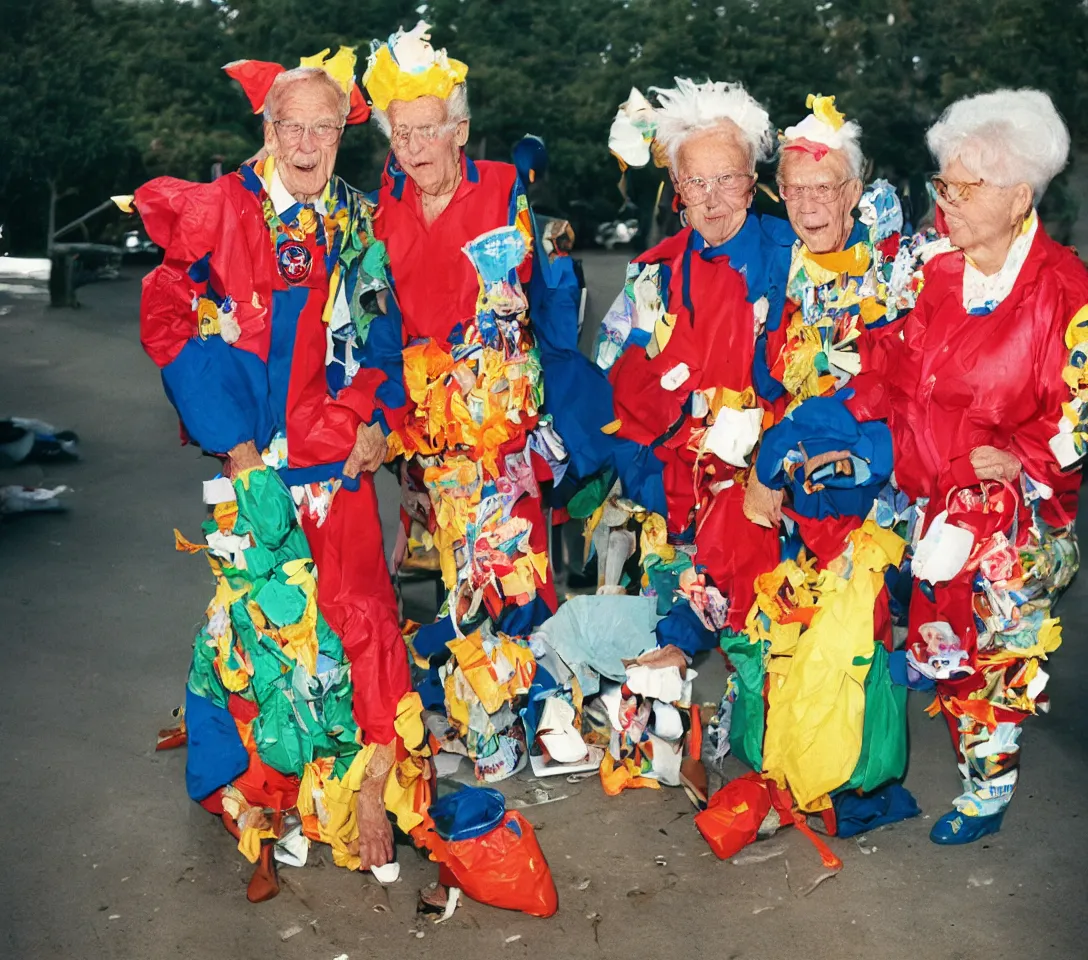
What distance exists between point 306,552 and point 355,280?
27.5 inches

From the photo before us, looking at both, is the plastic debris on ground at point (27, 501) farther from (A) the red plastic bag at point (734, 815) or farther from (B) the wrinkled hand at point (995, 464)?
(B) the wrinkled hand at point (995, 464)

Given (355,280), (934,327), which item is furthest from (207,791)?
(934,327)

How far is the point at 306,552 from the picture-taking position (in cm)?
357

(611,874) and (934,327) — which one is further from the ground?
(934,327)

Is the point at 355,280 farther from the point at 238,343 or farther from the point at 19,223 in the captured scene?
the point at 19,223

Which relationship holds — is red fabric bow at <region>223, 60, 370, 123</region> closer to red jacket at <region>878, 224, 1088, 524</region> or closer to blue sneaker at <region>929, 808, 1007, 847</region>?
red jacket at <region>878, 224, 1088, 524</region>

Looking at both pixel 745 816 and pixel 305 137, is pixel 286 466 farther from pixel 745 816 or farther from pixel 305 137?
pixel 745 816

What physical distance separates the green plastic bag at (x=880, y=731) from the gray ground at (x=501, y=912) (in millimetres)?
184

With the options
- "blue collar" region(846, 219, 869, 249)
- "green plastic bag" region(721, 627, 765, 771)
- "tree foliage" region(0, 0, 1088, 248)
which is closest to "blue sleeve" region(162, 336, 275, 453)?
"green plastic bag" region(721, 627, 765, 771)

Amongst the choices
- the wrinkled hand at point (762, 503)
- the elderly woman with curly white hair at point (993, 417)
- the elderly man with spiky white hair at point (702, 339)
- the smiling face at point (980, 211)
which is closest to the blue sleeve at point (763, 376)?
the elderly man with spiky white hair at point (702, 339)

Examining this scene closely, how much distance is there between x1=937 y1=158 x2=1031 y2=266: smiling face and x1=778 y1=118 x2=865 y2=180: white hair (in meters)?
0.28

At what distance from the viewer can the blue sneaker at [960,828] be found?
3682mm

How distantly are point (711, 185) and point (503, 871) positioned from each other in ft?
5.87

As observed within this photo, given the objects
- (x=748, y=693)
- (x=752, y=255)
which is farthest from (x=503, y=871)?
(x=752, y=255)
